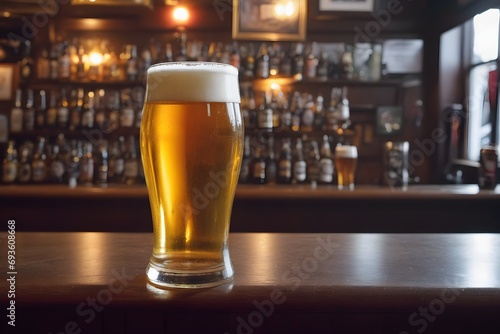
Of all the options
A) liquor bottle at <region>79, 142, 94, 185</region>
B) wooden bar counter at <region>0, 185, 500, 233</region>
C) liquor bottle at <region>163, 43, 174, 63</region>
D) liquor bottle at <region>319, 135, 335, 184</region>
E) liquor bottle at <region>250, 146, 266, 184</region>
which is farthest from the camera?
liquor bottle at <region>163, 43, 174, 63</region>

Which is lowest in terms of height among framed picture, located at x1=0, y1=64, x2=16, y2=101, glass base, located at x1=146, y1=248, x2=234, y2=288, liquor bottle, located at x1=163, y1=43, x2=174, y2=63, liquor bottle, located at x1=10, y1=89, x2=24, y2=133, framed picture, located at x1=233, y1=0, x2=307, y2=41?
glass base, located at x1=146, y1=248, x2=234, y2=288

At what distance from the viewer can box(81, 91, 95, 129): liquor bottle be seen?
4.03 m

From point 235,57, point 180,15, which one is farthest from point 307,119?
point 180,15

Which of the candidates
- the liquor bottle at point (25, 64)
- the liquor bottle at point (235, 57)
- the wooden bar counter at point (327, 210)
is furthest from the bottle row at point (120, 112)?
the wooden bar counter at point (327, 210)

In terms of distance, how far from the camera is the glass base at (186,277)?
1.85 ft

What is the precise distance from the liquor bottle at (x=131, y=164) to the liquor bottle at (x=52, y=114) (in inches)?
23.8

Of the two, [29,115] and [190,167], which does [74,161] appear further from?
[190,167]

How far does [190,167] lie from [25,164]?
Answer: 3.80 meters

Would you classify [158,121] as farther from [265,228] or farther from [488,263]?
[265,228]

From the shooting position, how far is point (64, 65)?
13.2 feet

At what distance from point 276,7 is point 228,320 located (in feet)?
11.8

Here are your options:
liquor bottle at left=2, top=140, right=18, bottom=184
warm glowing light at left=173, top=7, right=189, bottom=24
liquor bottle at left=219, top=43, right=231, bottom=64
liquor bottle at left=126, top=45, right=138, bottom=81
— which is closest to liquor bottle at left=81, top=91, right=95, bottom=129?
liquor bottle at left=126, top=45, right=138, bottom=81

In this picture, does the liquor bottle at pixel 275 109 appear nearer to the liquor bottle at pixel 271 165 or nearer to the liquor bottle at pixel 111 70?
the liquor bottle at pixel 271 165

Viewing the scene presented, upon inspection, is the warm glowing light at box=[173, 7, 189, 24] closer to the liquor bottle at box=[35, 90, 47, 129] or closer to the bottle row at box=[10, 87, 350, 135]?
the bottle row at box=[10, 87, 350, 135]
